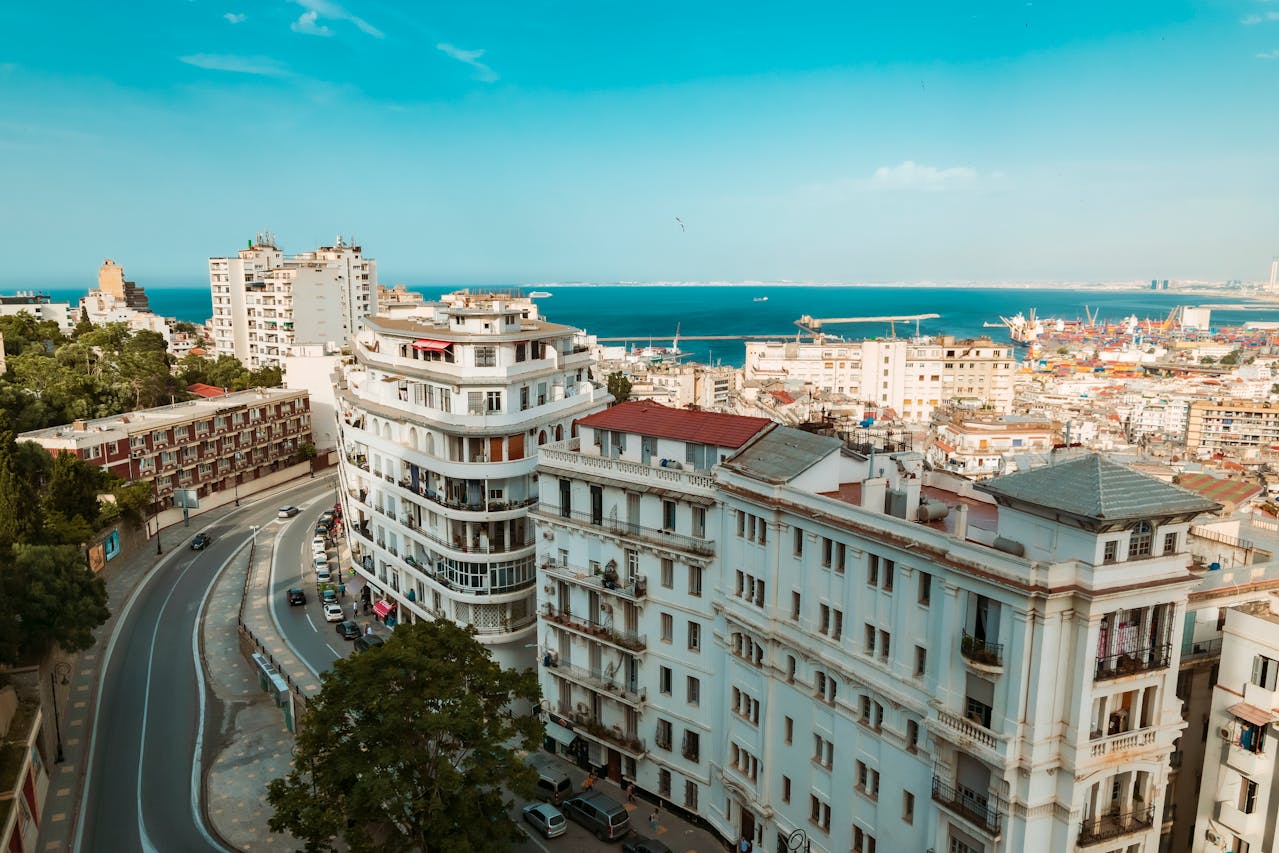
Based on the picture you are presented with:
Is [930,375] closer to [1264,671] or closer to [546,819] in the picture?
[546,819]

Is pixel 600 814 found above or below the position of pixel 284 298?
below

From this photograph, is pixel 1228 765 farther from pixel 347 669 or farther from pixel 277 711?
pixel 277 711

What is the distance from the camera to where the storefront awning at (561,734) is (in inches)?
1668

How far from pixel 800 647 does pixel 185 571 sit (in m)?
55.1

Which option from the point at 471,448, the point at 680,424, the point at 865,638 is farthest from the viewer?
the point at 471,448

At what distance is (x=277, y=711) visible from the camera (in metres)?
47.2

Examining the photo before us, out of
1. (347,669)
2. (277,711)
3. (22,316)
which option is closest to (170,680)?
(277,711)

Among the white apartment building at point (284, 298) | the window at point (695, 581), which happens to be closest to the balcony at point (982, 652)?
the window at point (695, 581)

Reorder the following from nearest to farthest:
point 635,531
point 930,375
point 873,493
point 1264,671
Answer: point 1264,671 → point 873,493 → point 635,531 → point 930,375

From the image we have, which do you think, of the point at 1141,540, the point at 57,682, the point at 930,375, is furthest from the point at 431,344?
the point at 930,375

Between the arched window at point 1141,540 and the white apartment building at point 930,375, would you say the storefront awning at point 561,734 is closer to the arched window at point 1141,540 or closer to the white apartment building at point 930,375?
the arched window at point 1141,540

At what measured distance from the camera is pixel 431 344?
4859cm

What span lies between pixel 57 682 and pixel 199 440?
37.9m

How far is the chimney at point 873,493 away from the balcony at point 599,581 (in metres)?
11.6
